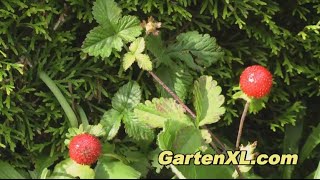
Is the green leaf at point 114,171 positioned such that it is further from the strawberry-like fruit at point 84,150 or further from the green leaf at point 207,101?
the green leaf at point 207,101

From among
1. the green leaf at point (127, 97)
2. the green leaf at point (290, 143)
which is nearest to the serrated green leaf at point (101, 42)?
the green leaf at point (127, 97)

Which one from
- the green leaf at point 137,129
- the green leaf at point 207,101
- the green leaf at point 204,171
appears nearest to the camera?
the green leaf at point 204,171

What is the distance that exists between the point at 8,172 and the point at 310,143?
854 millimetres

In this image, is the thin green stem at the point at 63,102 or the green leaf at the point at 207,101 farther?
the thin green stem at the point at 63,102

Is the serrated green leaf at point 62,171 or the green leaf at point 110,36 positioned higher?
the green leaf at point 110,36

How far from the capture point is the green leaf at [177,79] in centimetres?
159

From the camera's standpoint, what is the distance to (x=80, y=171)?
53.1 inches

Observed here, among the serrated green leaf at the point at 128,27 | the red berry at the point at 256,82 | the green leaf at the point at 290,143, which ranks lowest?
the green leaf at the point at 290,143

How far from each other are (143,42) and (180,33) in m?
0.22

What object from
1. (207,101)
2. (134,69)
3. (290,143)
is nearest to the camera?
(207,101)

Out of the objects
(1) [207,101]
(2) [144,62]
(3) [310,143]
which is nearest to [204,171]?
(1) [207,101]

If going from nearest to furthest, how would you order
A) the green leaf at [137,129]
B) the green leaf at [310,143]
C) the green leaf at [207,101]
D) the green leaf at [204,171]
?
the green leaf at [204,171], the green leaf at [207,101], the green leaf at [137,129], the green leaf at [310,143]

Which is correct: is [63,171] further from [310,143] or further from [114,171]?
[310,143]

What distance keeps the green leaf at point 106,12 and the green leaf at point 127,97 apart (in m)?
0.19
